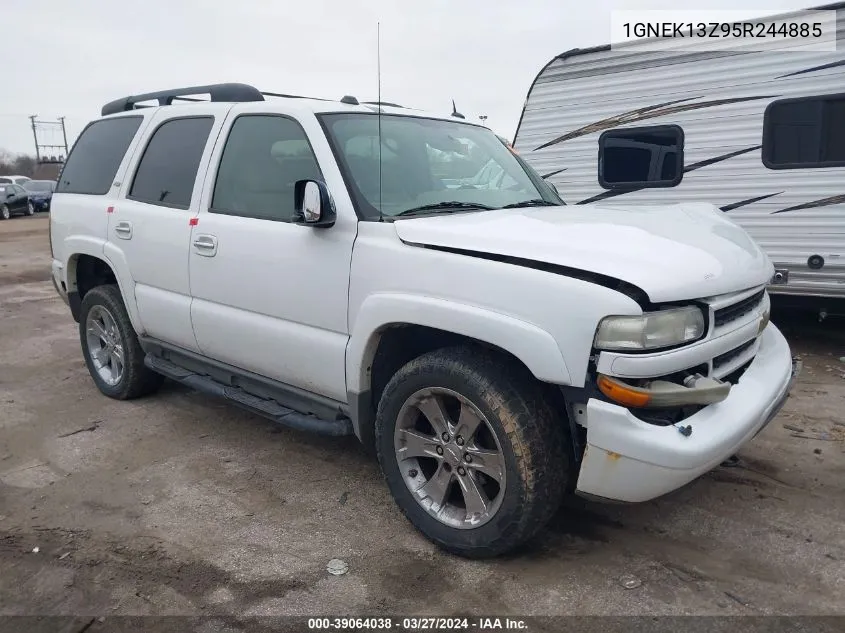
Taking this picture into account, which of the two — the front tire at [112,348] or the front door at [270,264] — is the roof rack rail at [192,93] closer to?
the front door at [270,264]

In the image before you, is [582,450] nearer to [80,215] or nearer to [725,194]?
[80,215]

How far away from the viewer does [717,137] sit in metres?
6.61

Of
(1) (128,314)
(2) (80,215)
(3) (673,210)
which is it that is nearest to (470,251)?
(3) (673,210)

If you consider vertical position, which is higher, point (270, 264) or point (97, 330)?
point (270, 264)

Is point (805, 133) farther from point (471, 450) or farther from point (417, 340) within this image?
point (471, 450)

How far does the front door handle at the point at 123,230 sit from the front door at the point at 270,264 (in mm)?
798

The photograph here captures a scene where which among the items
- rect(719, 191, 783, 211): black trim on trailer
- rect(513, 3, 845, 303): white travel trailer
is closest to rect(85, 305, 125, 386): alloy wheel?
rect(513, 3, 845, 303): white travel trailer

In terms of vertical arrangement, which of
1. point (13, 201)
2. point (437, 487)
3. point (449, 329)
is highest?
point (13, 201)

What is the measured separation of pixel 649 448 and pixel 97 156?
4.51m

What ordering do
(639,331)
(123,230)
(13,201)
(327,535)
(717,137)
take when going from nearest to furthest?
(639,331)
(327,535)
(123,230)
(717,137)
(13,201)

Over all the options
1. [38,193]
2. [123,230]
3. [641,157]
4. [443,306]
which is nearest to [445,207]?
[443,306]

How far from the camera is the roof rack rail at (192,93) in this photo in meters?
4.12

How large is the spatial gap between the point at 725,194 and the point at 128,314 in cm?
531

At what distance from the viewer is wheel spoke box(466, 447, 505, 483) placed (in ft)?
9.48
